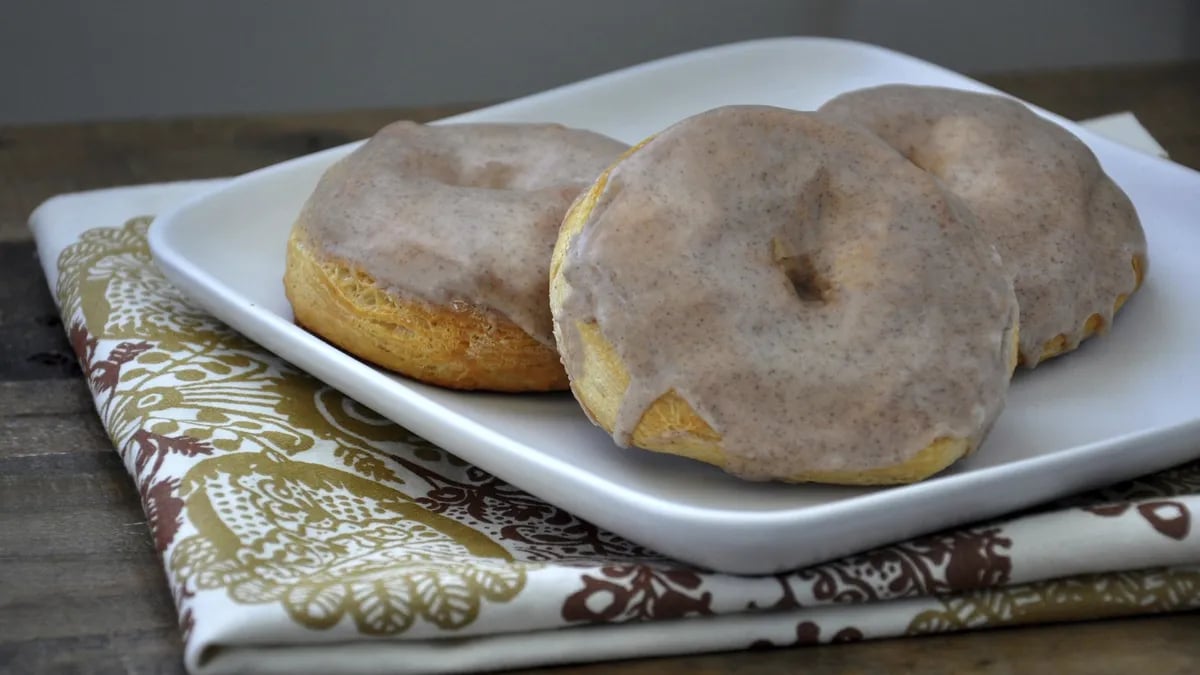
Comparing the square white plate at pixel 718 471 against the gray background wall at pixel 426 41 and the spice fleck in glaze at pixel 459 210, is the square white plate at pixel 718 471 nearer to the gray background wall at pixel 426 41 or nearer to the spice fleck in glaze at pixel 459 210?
the spice fleck in glaze at pixel 459 210

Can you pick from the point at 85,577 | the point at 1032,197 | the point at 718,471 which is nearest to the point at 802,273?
the point at 718,471

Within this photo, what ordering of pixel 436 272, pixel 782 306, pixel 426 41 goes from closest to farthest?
1. pixel 782 306
2. pixel 436 272
3. pixel 426 41

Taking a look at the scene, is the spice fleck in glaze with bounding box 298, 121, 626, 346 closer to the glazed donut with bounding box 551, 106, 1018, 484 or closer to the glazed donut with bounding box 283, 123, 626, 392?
the glazed donut with bounding box 283, 123, 626, 392

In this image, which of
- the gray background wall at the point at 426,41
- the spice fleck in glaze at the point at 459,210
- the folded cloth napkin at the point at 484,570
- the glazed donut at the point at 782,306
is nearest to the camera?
the folded cloth napkin at the point at 484,570

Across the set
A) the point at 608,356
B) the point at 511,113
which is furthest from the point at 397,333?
the point at 511,113

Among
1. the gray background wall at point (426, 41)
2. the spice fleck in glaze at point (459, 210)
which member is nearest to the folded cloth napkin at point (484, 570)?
the spice fleck in glaze at point (459, 210)

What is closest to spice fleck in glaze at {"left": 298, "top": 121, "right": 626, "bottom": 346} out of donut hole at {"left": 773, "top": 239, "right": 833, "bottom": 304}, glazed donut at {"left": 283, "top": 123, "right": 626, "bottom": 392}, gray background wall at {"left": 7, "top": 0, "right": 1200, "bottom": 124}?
glazed donut at {"left": 283, "top": 123, "right": 626, "bottom": 392}

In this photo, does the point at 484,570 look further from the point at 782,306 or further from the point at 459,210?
the point at 459,210
